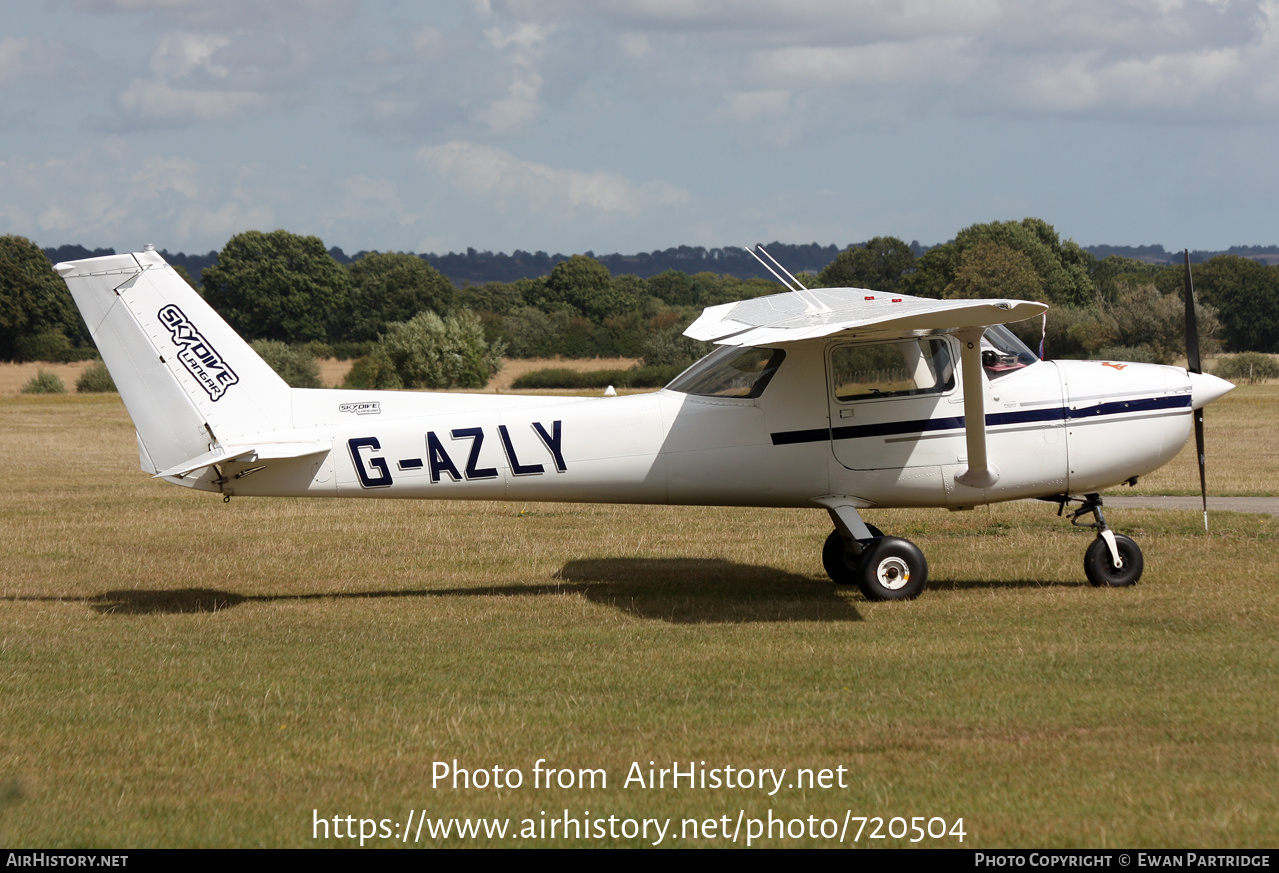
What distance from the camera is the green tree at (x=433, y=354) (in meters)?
58.3

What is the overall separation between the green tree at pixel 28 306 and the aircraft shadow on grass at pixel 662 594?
8065 centimetres

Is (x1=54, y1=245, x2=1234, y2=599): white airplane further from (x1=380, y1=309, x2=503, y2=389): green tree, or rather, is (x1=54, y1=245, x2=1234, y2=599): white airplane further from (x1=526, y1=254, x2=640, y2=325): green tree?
(x1=526, y1=254, x2=640, y2=325): green tree

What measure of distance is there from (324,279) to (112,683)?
9374 centimetres

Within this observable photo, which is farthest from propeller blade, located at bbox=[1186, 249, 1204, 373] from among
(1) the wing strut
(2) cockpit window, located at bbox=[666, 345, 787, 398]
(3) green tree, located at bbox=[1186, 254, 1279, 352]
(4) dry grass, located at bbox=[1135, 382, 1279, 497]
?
(3) green tree, located at bbox=[1186, 254, 1279, 352]

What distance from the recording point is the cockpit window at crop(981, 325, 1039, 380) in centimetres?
1073

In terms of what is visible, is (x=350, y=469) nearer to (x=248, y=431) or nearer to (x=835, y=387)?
(x=248, y=431)

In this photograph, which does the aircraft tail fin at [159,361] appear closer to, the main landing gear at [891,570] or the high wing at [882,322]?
the high wing at [882,322]

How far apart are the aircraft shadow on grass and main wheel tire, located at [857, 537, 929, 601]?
290mm

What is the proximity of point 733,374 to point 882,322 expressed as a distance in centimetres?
182

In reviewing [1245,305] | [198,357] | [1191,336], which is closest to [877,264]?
[1245,305]

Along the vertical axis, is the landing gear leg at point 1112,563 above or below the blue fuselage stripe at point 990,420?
below

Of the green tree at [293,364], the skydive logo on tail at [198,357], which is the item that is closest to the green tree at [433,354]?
the green tree at [293,364]

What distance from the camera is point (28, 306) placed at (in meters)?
85.1

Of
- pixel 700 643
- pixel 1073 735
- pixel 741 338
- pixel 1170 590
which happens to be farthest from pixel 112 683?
pixel 1170 590
